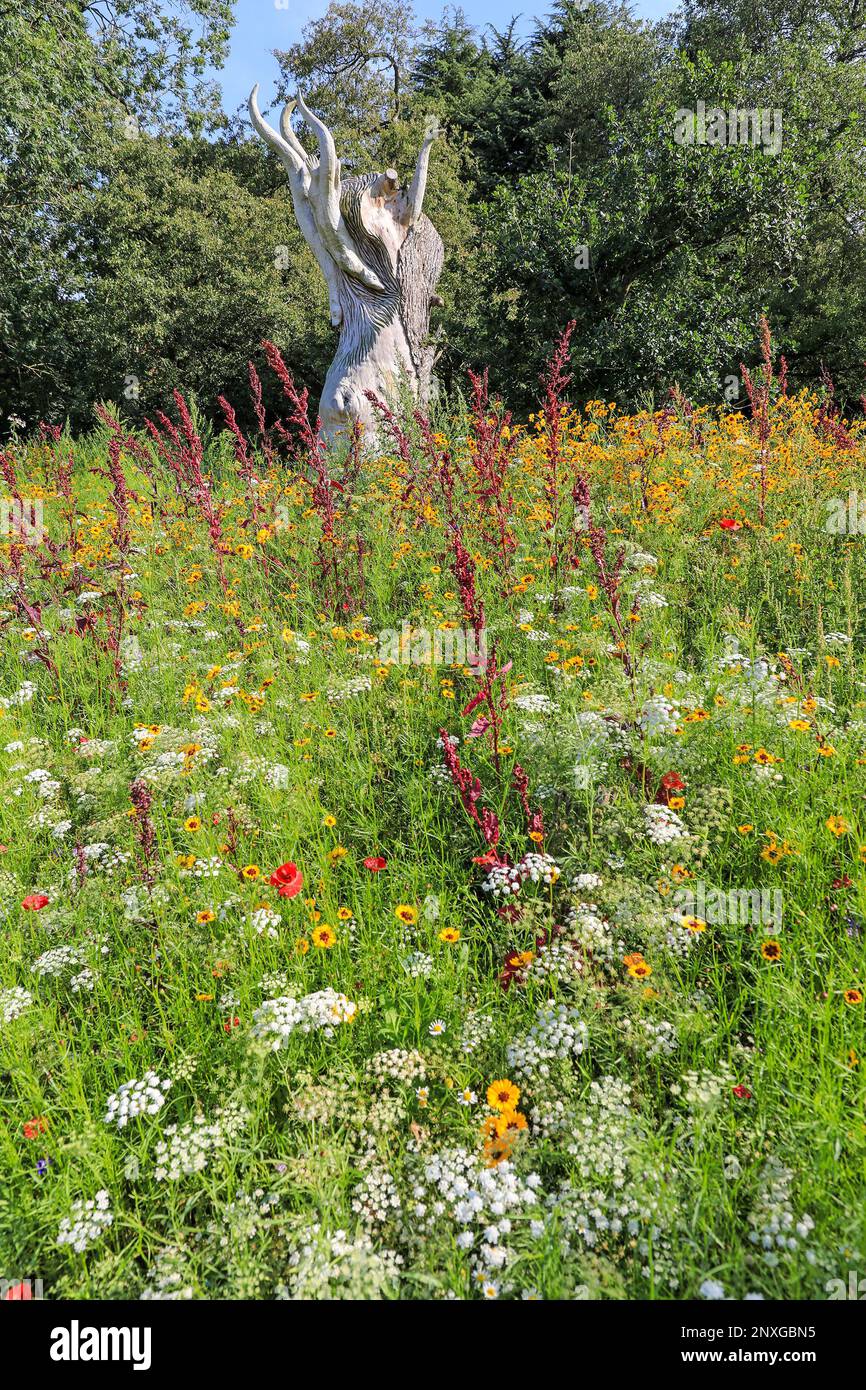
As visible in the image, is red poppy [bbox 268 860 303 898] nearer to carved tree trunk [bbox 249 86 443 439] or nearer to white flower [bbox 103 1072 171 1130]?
white flower [bbox 103 1072 171 1130]

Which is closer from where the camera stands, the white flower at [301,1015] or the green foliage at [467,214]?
the white flower at [301,1015]

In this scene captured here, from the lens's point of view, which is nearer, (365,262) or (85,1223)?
(85,1223)

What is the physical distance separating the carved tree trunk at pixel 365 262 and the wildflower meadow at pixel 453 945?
16.1 ft

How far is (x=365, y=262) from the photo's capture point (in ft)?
27.7

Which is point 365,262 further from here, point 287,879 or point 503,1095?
point 503,1095

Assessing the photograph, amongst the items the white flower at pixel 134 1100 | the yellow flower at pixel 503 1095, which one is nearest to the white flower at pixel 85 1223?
the white flower at pixel 134 1100

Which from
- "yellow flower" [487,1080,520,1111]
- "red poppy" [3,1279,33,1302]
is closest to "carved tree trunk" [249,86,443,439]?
"yellow flower" [487,1080,520,1111]

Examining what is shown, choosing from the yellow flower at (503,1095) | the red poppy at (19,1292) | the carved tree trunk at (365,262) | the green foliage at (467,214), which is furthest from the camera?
the green foliage at (467,214)

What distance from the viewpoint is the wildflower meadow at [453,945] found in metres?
1.37

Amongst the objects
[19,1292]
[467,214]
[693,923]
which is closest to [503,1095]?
[693,923]

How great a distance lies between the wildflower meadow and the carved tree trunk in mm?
4914

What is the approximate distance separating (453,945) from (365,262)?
8.83m

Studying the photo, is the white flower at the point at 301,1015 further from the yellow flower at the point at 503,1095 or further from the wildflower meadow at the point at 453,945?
the yellow flower at the point at 503,1095
